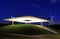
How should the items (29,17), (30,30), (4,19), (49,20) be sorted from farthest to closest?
(49,20) → (4,19) → (29,17) → (30,30)

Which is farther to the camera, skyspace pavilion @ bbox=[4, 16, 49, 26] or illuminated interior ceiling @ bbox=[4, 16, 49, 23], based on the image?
skyspace pavilion @ bbox=[4, 16, 49, 26]

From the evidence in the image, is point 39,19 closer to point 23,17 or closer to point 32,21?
point 32,21

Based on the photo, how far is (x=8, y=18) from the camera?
47281 millimetres

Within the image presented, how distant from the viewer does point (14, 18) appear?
148 feet

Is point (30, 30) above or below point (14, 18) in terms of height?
below

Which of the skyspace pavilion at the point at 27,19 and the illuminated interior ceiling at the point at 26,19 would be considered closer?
the illuminated interior ceiling at the point at 26,19

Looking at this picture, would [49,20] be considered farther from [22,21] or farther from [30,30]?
[30,30]

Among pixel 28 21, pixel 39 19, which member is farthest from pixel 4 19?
pixel 39 19

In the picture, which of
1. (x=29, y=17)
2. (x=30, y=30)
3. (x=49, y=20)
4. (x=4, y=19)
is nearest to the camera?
(x=30, y=30)

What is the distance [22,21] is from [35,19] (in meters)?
4.13

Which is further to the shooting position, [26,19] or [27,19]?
[26,19]

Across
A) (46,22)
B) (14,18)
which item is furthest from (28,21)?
(46,22)

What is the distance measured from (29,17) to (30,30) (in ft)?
38.4

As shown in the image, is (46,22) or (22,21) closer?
(22,21)
